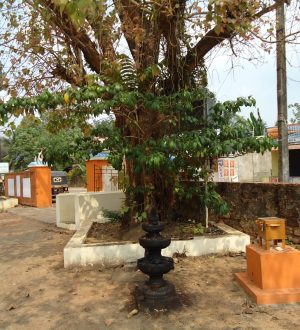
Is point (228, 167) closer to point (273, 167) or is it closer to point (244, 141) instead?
point (273, 167)

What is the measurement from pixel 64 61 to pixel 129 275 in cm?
492

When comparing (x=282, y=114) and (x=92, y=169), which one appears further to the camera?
(x=92, y=169)

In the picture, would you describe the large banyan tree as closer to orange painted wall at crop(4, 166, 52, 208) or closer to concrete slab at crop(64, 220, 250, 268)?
concrete slab at crop(64, 220, 250, 268)

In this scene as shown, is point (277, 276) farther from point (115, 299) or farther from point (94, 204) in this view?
point (94, 204)

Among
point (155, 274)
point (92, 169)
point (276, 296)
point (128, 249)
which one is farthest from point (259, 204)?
point (92, 169)

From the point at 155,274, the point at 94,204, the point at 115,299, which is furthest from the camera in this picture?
the point at 94,204

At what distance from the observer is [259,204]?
24.0ft

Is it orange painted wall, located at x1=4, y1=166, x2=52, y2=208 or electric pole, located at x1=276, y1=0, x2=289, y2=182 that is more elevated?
electric pole, located at x1=276, y1=0, x2=289, y2=182

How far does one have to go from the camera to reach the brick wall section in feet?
21.5

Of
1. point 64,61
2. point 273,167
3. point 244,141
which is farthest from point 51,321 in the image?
point 273,167

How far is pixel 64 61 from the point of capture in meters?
8.36

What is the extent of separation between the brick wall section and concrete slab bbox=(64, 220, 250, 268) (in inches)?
32.2

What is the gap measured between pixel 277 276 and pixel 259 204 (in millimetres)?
3124

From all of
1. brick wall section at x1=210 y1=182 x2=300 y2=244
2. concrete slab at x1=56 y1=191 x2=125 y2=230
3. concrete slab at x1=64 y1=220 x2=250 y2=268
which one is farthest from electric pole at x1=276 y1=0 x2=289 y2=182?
concrete slab at x1=56 y1=191 x2=125 y2=230
